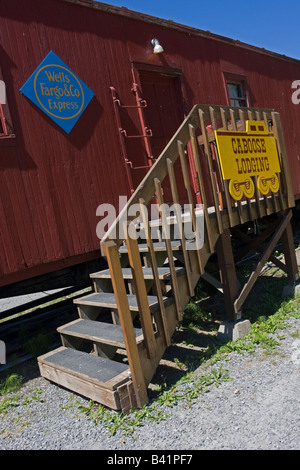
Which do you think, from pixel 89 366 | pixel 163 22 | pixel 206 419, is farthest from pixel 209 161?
pixel 163 22

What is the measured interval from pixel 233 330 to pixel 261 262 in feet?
3.43

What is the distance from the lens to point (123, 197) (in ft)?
15.9

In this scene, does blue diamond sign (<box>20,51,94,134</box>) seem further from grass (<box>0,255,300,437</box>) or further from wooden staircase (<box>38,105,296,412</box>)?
grass (<box>0,255,300,437</box>)

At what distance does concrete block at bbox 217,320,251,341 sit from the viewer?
3.86 meters

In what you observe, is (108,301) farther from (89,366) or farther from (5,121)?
(5,121)

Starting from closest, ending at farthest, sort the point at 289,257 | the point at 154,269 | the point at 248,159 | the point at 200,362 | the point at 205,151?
the point at 154,269 < the point at 200,362 < the point at 205,151 < the point at 248,159 < the point at 289,257

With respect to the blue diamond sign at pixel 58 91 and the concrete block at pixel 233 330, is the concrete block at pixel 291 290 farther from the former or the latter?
the blue diamond sign at pixel 58 91

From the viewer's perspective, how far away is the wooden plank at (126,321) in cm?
275

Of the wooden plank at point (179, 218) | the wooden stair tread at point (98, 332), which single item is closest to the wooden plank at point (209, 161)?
the wooden plank at point (179, 218)

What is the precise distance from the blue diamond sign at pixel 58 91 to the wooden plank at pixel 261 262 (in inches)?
103

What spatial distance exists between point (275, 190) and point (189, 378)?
252 cm

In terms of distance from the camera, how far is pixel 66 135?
4340 millimetres
